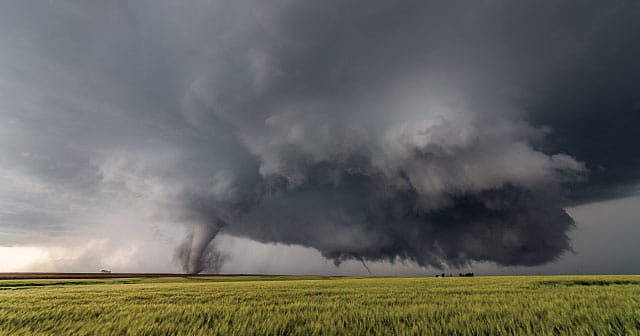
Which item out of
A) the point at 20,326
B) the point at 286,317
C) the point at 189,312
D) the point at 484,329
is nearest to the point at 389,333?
the point at 484,329

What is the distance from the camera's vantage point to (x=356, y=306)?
26.4 ft

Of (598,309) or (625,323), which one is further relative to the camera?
(598,309)

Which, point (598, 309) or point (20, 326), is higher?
point (598, 309)

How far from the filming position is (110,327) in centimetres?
582

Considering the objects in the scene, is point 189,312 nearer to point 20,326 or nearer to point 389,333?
point 20,326

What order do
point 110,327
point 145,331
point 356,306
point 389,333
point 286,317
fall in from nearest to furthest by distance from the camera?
point 389,333
point 145,331
point 110,327
point 286,317
point 356,306

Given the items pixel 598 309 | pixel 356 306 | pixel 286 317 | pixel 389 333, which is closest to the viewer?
pixel 389 333

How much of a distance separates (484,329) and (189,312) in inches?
255

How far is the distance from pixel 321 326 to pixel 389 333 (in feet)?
4.10

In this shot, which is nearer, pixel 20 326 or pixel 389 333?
pixel 389 333

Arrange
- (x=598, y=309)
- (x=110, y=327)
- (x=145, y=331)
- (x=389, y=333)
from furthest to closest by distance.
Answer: (x=598, y=309) < (x=110, y=327) < (x=145, y=331) < (x=389, y=333)

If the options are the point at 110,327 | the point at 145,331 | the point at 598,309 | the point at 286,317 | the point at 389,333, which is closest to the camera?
the point at 389,333

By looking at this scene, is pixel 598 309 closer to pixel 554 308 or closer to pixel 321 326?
pixel 554 308

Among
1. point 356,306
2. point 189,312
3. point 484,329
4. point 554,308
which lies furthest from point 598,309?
point 189,312
